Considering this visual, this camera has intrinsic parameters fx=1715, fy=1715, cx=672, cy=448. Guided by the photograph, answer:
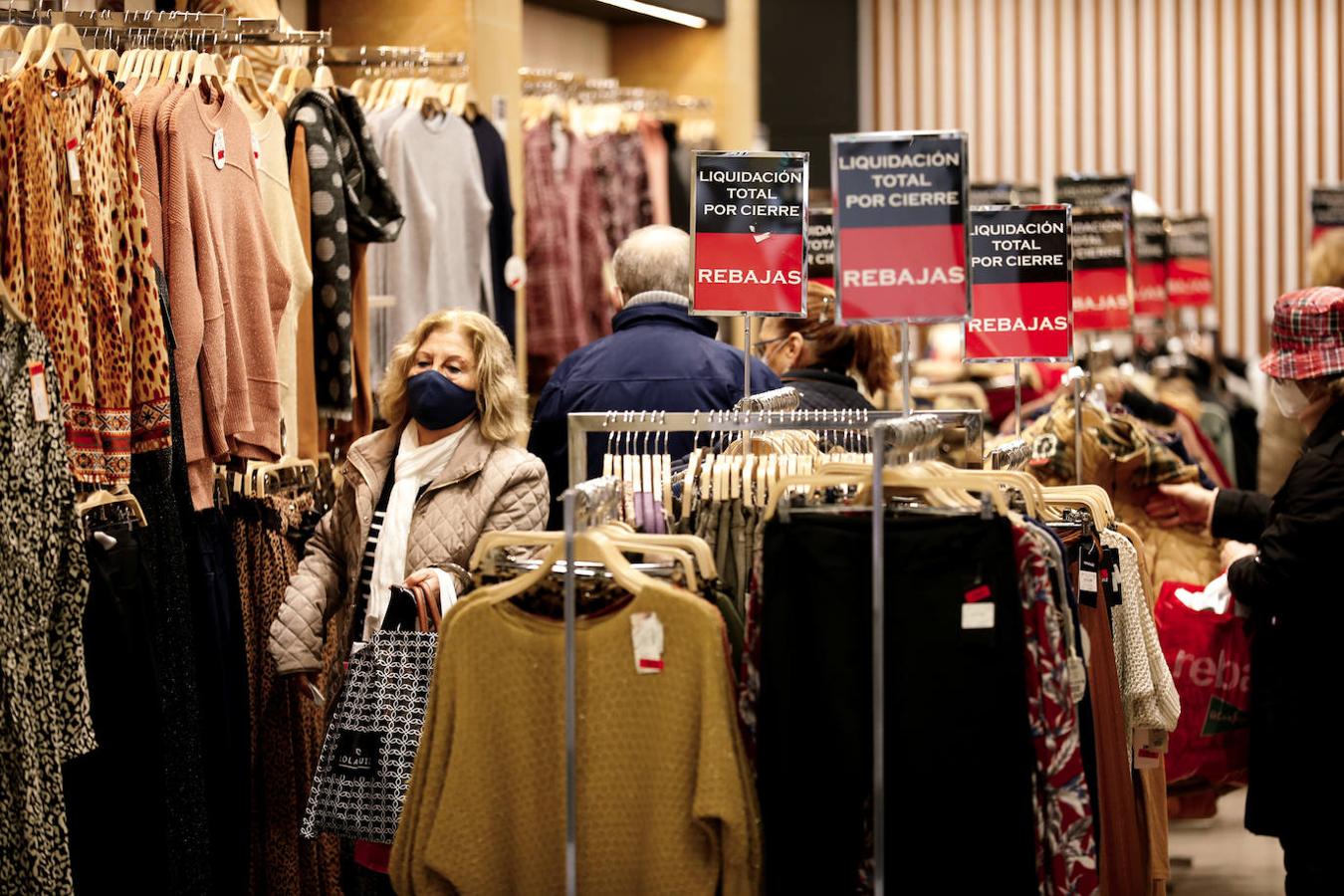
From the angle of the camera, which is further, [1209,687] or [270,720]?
[1209,687]

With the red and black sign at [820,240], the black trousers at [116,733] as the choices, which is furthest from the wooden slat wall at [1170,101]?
the black trousers at [116,733]

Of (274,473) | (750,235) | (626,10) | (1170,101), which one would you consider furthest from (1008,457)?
(1170,101)

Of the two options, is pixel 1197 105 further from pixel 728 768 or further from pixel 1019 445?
pixel 728 768

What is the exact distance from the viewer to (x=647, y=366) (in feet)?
15.5

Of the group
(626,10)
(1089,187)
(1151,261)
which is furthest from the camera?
(626,10)

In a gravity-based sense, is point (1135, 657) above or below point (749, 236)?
below

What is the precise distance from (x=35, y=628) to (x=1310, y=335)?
3069 mm

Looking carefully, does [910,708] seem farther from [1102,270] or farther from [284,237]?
[1102,270]

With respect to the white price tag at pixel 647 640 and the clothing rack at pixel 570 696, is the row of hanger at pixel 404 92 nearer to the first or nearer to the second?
the clothing rack at pixel 570 696

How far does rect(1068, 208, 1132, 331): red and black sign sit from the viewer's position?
18.6 feet

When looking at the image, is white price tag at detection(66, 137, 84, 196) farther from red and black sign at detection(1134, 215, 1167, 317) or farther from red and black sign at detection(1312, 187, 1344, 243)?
red and black sign at detection(1312, 187, 1344, 243)

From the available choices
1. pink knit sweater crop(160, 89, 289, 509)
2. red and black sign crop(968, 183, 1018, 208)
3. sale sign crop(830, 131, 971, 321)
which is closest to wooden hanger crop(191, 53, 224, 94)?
pink knit sweater crop(160, 89, 289, 509)

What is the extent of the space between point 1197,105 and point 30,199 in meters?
11.1

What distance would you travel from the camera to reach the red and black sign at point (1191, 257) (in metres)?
9.70
